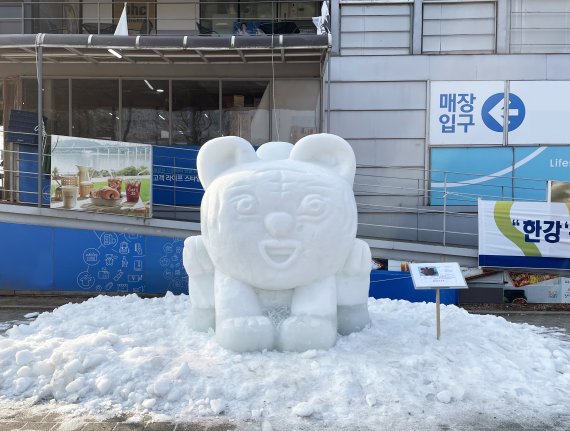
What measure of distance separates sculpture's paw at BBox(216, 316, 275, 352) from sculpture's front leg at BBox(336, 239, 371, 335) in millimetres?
912

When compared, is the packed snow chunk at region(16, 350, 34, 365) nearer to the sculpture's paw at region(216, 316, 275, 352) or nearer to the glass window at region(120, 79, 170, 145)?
the sculpture's paw at region(216, 316, 275, 352)

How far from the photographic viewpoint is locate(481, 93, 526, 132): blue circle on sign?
11820mm

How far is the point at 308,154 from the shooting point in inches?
226

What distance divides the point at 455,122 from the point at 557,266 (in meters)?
3.88

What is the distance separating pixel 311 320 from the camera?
531 cm

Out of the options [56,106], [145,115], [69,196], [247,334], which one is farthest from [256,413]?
[56,106]

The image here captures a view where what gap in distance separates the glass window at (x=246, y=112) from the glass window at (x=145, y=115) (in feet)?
4.51

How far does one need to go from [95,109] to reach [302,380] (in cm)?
986

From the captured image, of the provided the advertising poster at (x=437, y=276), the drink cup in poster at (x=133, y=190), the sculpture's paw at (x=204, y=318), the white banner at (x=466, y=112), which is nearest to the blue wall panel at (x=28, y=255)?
the drink cup in poster at (x=133, y=190)

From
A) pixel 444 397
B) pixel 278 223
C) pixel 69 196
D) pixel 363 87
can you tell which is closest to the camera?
pixel 444 397

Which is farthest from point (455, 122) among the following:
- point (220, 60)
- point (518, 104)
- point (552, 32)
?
point (220, 60)

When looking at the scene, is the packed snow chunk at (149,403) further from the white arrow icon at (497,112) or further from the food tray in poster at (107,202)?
the white arrow icon at (497,112)

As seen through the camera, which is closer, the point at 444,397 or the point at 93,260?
the point at 444,397

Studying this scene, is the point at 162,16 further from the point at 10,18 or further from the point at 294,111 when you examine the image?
the point at 294,111
